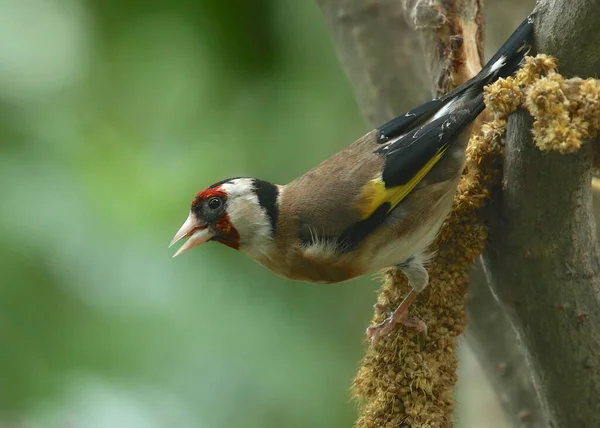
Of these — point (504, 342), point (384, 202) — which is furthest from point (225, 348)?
point (504, 342)

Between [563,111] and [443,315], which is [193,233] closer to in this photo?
[443,315]

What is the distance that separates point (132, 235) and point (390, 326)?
1.06 m

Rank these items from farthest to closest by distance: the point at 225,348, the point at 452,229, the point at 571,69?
the point at 225,348 → the point at 452,229 → the point at 571,69

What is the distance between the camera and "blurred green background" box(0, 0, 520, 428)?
2715mm

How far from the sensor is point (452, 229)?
242cm

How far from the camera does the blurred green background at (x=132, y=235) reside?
271 cm

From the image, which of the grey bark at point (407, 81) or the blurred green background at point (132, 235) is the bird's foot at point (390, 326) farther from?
the grey bark at point (407, 81)

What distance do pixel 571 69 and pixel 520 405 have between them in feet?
5.96

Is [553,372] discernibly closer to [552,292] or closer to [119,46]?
[552,292]

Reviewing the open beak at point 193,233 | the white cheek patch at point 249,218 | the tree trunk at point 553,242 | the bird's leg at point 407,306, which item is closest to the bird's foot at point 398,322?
the bird's leg at point 407,306

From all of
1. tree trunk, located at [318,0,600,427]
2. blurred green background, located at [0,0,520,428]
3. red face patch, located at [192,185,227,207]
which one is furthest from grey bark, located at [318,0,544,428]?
red face patch, located at [192,185,227,207]

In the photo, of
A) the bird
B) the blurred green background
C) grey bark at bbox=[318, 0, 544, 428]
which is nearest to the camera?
the bird

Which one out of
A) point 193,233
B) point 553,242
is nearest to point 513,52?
point 553,242

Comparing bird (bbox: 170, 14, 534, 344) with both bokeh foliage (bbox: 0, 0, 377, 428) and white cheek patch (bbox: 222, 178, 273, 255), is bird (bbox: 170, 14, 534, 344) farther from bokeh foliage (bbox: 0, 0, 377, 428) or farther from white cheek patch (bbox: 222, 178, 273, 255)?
bokeh foliage (bbox: 0, 0, 377, 428)
